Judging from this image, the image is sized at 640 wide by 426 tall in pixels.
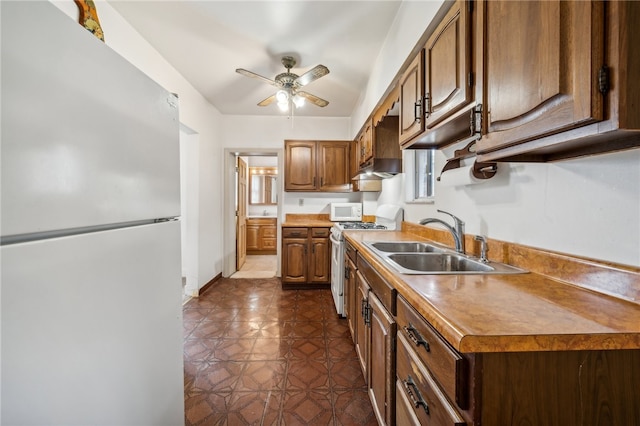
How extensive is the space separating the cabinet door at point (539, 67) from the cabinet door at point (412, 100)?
1.57 ft

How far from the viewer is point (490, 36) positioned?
2.83ft

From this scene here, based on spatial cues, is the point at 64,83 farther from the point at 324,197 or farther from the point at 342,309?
the point at 324,197

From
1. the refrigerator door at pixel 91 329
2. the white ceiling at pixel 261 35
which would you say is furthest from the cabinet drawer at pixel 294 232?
the refrigerator door at pixel 91 329

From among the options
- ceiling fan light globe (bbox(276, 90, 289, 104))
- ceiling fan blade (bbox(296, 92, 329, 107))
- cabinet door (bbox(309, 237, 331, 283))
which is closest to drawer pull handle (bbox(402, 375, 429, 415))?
ceiling fan light globe (bbox(276, 90, 289, 104))

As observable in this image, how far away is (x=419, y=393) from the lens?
0.80 m

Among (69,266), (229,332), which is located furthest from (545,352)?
(229,332)

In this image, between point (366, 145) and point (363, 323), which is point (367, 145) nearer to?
point (366, 145)

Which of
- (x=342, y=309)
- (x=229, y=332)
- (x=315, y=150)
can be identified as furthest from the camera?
(x=315, y=150)

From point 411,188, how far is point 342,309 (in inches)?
53.7

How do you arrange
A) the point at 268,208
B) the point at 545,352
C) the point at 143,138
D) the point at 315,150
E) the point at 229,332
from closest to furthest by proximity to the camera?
the point at 545,352, the point at 143,138, the point at 229,332, the point at 315,150, the point at 268,208

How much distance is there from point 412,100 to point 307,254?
8.31 feet

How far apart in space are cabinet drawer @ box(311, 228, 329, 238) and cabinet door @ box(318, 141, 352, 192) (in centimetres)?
71

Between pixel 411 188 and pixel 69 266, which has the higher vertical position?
pixel 411 188

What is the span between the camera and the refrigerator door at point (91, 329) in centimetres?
50
